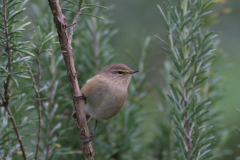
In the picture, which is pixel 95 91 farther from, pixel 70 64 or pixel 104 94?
pixel 70 64

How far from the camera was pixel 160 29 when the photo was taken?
4.60 metres

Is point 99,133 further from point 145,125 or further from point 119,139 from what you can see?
point 145,125

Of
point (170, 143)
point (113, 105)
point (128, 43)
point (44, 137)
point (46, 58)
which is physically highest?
point (128, 43)

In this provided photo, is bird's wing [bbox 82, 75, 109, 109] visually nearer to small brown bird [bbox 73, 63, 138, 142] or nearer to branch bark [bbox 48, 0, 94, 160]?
small brown bird [bbox 73, 63, 138, 142]

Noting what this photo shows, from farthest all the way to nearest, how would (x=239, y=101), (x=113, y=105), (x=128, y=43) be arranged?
(x=128, y=43)
(x=239, y=101)
(x=113, y=105)

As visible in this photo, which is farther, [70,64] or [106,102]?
[106,102]

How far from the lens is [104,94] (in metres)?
3.12

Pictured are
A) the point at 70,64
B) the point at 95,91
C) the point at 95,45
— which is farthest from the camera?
the point at 95,45

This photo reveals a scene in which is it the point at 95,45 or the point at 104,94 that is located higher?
the point at 95,45

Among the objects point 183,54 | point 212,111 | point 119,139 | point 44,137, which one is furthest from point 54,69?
point 212,111

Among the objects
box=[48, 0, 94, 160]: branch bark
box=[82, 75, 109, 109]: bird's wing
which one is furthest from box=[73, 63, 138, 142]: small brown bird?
box=[48, 0, 94, 160]: branch bark

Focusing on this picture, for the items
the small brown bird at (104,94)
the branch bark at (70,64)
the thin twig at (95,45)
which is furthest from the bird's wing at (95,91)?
the branch bark at (70,64)

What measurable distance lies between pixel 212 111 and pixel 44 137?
5.44 feet

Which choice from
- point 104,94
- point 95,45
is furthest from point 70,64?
point 95,45
